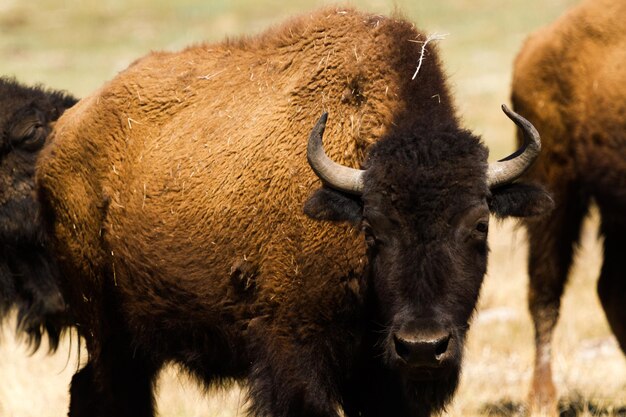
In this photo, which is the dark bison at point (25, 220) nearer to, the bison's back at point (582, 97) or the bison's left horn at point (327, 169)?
the bison's left horn at point (327, 169)

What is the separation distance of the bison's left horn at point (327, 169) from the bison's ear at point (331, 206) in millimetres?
42

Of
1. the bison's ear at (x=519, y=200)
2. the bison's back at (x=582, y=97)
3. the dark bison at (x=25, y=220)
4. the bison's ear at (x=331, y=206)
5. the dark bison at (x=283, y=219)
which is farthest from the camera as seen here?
the bison's back at (x=582, y=97)

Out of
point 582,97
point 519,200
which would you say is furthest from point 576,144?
point 519,200

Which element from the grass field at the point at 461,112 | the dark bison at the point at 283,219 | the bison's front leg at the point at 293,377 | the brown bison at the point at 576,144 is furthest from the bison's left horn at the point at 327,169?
the brown bison at the point at 576,144

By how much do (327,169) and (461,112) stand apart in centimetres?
153

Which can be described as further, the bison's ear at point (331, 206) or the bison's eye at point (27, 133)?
the bison's eye at point (27, 133)

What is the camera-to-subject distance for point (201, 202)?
6117 mm

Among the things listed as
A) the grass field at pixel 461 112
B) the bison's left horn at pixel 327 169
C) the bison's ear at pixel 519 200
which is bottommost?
the grass field at pixel 461 112

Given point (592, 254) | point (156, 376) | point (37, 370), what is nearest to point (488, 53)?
point (592, 254)

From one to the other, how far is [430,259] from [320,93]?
1303 mm

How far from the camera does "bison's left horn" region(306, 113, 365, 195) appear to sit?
5242mm

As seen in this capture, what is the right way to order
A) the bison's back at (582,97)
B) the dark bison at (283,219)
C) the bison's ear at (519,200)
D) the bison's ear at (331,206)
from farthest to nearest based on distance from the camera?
the bison's back at (582,97), the bison's ear at (519,200), the bison's ear at (331,206), the dark bison at (283,219)

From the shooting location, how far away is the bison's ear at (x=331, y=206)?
5301 mm

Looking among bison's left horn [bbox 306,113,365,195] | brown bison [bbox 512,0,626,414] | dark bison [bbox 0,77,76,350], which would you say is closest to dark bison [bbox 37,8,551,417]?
bison's left horn [bbox 306,113,365,195]
